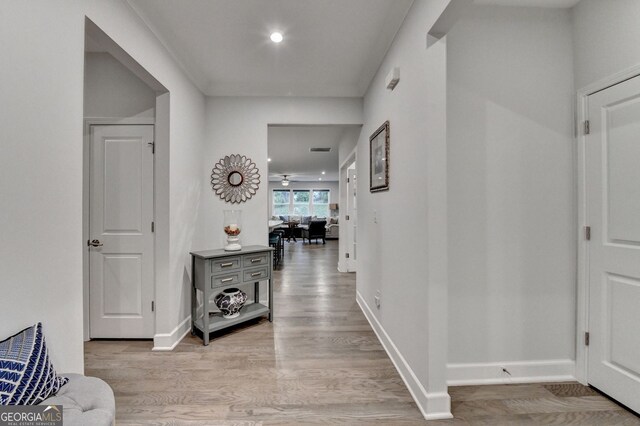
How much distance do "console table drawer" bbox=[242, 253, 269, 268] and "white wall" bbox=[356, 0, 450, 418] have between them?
4.13ft

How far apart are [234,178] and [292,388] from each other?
2214mm

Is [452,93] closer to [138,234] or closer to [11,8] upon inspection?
[11,8]

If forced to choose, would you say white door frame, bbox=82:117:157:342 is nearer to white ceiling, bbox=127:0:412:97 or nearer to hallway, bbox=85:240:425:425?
hallway, bbox=85:240:425:425

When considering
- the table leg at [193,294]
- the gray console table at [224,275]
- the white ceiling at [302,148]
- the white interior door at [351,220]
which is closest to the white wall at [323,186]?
the white ceiling at [302,148]

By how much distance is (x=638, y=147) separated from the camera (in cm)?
163

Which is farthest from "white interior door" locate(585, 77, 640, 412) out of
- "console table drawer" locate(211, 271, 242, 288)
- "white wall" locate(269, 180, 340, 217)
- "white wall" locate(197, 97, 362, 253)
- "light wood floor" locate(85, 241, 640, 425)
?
"white wall" locate(269, 180, 340, 217)

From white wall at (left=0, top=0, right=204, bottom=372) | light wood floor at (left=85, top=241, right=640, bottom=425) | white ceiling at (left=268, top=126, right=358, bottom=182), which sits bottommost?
light wood floor at (left=85, top=241, right=640, bottom=425)

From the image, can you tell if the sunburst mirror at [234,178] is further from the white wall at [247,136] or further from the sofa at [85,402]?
the sofa at [85,402]

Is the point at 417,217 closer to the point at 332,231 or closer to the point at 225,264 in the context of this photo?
the point at 225,264

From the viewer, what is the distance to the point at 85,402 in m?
1.08

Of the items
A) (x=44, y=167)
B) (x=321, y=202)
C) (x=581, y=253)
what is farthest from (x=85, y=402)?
(x=321, y=202)

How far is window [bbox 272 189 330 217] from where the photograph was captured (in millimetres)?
12734

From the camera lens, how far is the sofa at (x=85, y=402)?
0.99 meters

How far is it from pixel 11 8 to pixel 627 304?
3427 millimetres
